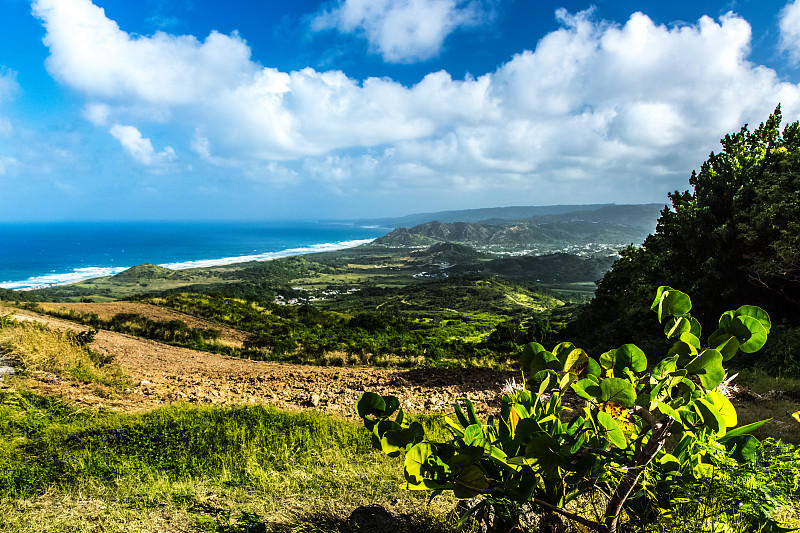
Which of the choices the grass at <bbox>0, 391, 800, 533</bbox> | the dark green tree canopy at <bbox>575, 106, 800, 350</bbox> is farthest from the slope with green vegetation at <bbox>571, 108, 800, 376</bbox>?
the grass at <bbox>0, 391, 800, 533</bbox>

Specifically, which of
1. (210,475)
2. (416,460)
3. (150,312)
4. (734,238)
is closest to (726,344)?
(416,460)

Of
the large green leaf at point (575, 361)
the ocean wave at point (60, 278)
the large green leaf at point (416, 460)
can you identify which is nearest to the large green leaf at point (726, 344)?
the large green leaf at point (575, 361)

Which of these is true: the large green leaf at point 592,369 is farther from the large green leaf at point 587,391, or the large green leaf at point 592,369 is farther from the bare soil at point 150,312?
the bare soil at point 150,312

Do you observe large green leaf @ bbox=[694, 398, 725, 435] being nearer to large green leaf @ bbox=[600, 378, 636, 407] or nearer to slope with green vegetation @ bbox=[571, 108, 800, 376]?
large green leaf @ bbox=[600, 378, 636, 407]

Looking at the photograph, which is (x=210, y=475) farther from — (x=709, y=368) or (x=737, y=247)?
(x=737, y=247)

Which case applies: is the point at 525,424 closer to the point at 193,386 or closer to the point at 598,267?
the point at 193,386

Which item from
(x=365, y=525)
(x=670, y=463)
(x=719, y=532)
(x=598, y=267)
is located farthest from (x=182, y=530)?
(x=598, y=267)

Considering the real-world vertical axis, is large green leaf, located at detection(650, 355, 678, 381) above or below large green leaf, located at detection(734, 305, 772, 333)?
→ below
